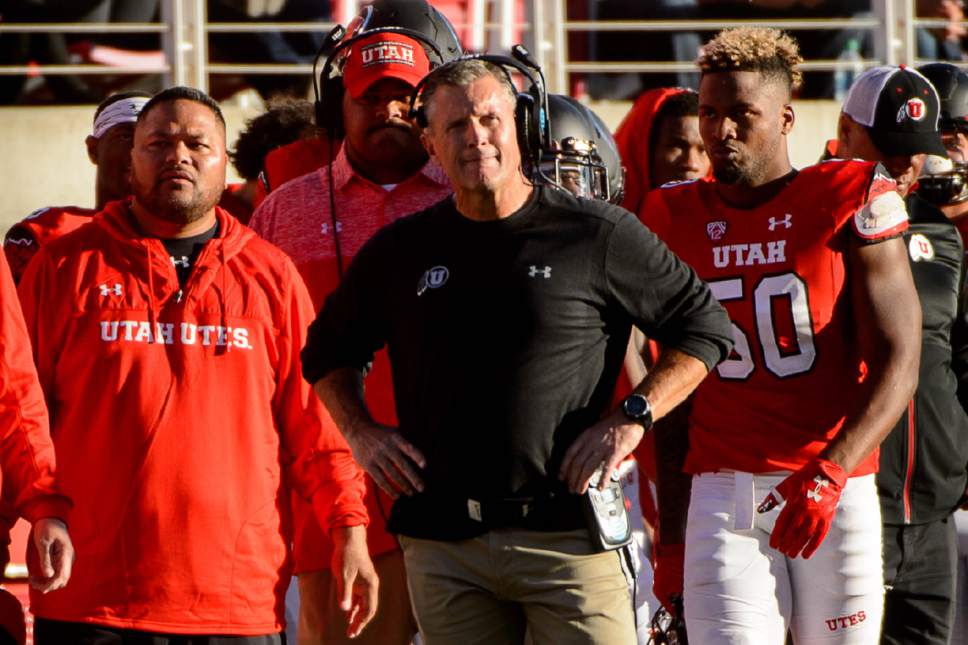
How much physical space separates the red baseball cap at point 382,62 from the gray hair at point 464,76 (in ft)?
2.92

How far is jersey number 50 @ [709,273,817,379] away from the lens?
16.7ft

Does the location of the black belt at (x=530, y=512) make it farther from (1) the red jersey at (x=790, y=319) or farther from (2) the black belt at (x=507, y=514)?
(1) the red jersey at (x=790, y=319)

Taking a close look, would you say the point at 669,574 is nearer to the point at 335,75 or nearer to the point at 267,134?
the point at 335,75

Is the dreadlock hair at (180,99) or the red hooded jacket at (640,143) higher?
the red hooded jacket at (640,143)

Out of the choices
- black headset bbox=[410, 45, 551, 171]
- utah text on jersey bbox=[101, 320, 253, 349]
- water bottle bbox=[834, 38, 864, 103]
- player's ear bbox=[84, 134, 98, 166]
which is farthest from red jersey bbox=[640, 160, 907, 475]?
water bottle bbox=[834, 38, 864, 103]

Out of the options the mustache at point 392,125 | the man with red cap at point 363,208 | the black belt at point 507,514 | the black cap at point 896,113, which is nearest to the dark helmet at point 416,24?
the man with red cap at point 363,208

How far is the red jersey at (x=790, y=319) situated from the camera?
200 inches

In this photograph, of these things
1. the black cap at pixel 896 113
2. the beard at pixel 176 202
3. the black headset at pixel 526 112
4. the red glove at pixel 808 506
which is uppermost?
the black cap at pixel 896 113

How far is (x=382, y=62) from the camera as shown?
5.32m

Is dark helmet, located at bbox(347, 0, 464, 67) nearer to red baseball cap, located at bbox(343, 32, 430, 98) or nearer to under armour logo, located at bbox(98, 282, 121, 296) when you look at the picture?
red baseball cap, located at bbox(343, 32, 430, 98)

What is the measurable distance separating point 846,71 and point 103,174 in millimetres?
6044

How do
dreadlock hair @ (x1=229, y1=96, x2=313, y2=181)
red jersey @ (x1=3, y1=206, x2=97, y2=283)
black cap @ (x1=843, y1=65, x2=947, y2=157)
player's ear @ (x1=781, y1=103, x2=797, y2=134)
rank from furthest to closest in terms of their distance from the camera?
dreadlock hair @ (x1=229, y1=96, x2=313, y2=181) → black cap @ (x1=843, y1=65, x2=947, y2=157) → red jersey @ (x1=3, y1=206, x2=97, y2=283) → player's ear @ (x1=781, y1=103, x2=797, y2=134)

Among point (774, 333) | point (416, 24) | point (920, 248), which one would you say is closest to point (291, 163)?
point (416, 24)

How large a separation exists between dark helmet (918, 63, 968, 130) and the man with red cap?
243 cm
